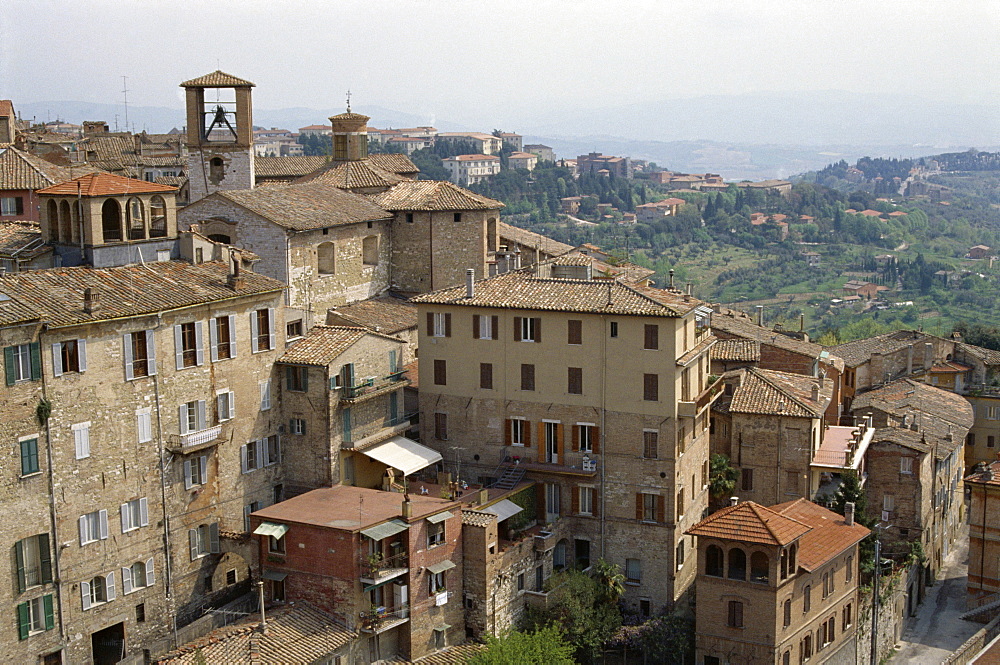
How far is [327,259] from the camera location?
1714 inches

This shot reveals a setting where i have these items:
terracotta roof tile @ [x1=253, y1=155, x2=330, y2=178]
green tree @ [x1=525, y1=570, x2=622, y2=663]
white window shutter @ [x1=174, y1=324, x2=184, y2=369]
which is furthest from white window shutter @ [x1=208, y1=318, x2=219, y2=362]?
terracotta roof tile @ [x1=253, y1=155, x2=330, y2=178]

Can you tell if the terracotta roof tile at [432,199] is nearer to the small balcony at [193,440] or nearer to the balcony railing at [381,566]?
the small balcony at [193,440]

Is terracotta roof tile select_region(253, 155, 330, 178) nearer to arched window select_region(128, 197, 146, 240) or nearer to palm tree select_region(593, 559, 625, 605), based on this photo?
arched window select_region(128, 197, 146, 240)

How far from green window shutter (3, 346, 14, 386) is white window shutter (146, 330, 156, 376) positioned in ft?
13.8

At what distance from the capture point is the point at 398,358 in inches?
Result: 1522

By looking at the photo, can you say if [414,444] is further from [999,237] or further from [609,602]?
[999,237]

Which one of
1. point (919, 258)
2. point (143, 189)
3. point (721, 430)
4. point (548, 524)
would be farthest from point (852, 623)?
point (919, 258)

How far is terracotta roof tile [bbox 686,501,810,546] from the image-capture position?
34.3 m

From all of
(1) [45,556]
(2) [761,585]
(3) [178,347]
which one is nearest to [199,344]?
(3) [178,347]

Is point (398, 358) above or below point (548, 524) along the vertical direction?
above

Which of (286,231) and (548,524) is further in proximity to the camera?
(286,231)

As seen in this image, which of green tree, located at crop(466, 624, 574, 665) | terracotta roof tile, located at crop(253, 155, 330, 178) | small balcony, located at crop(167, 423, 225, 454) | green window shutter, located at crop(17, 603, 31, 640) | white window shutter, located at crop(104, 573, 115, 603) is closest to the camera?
green window shutter, located at crop(17, 603, 31, 640)

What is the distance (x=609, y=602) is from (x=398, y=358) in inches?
402

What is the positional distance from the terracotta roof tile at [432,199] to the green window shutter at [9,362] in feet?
69.7
